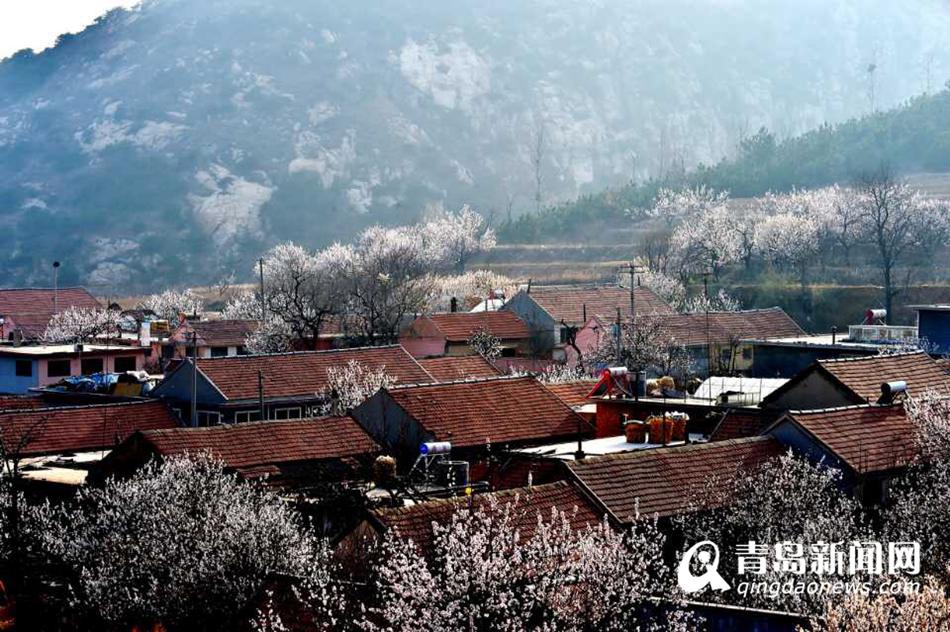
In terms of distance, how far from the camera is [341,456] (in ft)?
108

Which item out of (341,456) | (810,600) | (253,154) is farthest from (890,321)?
(253,154)

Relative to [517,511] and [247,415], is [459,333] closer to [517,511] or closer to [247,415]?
[247,415]

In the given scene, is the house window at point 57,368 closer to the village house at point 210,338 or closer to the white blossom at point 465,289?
the village house at point 210,338

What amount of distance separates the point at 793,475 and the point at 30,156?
183 m

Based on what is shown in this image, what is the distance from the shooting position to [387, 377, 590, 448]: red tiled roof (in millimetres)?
34500

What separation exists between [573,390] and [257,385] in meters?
8.67

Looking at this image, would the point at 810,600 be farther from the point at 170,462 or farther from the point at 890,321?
the point at 890,321

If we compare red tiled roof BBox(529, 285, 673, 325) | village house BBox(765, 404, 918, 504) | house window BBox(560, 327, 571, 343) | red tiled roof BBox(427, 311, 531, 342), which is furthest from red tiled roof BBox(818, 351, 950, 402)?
red tiled roof BBox(529, 285, 673, 325)

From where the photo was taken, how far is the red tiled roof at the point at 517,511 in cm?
2177

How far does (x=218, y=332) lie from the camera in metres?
68.3

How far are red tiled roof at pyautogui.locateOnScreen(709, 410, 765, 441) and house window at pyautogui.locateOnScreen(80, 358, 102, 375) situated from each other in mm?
30840

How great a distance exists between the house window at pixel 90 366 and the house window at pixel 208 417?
1506 cm

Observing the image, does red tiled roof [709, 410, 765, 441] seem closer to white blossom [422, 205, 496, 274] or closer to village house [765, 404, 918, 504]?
village house [765, 404, 918, 504]

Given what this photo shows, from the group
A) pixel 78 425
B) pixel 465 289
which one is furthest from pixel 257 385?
pixel 465 289
